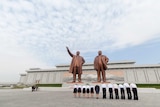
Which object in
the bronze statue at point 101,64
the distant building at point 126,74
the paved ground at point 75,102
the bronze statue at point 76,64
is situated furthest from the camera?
the distant building at point 126,74

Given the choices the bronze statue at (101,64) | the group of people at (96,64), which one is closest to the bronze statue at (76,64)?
the group of people at (96,64)

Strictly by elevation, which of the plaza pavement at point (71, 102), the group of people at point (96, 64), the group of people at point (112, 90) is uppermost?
the group of people at point (96, 64)

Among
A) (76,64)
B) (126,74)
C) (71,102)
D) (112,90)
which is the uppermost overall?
(126,74)

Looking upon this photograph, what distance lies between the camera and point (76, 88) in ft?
22.0

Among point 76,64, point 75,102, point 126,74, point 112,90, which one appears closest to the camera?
point 75,102

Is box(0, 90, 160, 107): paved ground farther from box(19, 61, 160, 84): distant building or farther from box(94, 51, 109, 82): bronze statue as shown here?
box(19, 61, 160, 84): distant building

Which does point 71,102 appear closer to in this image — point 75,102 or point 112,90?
point 75,102

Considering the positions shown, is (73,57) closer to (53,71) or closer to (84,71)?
(84,71)

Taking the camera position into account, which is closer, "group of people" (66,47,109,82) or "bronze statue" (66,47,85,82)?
"group of people" (66,47,109,82)

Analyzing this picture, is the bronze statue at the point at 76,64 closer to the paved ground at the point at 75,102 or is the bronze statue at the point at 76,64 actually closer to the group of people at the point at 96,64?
the group of people at the point at 96,64

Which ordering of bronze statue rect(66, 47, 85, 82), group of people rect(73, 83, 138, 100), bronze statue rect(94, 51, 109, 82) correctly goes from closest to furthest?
group of people rect(73, 83, 138, 100) < bronze statue rect(94, 51, 109, 82) < bronze statue rect(66, 47, 85, 82)

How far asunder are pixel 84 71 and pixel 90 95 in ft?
82.6

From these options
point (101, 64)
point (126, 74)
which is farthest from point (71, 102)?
point (126, 74)

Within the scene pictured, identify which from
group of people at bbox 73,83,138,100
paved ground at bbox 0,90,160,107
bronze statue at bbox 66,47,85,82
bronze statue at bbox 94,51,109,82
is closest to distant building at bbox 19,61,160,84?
bronze statue at bbox 66,47,85,82
